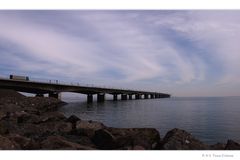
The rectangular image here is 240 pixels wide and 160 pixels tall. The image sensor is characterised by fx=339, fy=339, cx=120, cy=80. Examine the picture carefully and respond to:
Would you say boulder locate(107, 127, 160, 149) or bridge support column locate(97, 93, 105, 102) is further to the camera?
bridge support column locate(97, 93, 105, 102)

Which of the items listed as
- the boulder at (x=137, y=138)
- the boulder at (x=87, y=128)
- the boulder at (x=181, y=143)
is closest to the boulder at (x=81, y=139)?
the boulder at (x=87, y=128)

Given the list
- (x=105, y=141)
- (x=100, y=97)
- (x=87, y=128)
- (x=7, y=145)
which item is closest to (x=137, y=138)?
(x=105, y=141)

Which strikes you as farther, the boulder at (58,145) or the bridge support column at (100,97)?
the bridge support column at (100,97)

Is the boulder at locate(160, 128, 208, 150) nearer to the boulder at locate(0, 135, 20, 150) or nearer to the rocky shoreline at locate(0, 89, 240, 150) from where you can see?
the rocky shoreline at locate(0, 89, 240, 150)

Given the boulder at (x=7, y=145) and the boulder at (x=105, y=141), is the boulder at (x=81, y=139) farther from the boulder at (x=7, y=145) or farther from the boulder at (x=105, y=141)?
the boulder at (x=7, y=145)

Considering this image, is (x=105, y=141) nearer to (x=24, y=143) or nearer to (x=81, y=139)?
(x=81, y=139)

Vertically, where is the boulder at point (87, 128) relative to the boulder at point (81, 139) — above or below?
above

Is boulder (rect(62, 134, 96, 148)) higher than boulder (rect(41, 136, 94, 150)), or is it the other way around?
boulder (rect(41, 136, 94, 150))

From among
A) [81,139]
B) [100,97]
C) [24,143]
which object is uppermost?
[100,97]

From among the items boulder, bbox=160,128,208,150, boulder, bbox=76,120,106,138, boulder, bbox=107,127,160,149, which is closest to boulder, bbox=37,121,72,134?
boulder, bbox=76,120,106,138

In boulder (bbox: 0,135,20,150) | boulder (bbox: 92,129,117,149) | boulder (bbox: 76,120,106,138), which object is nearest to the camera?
boulder (bbox: 0,135,20,150)

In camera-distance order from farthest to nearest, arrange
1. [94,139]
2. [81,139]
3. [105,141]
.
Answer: [81,139], [94,139], [105,141]
